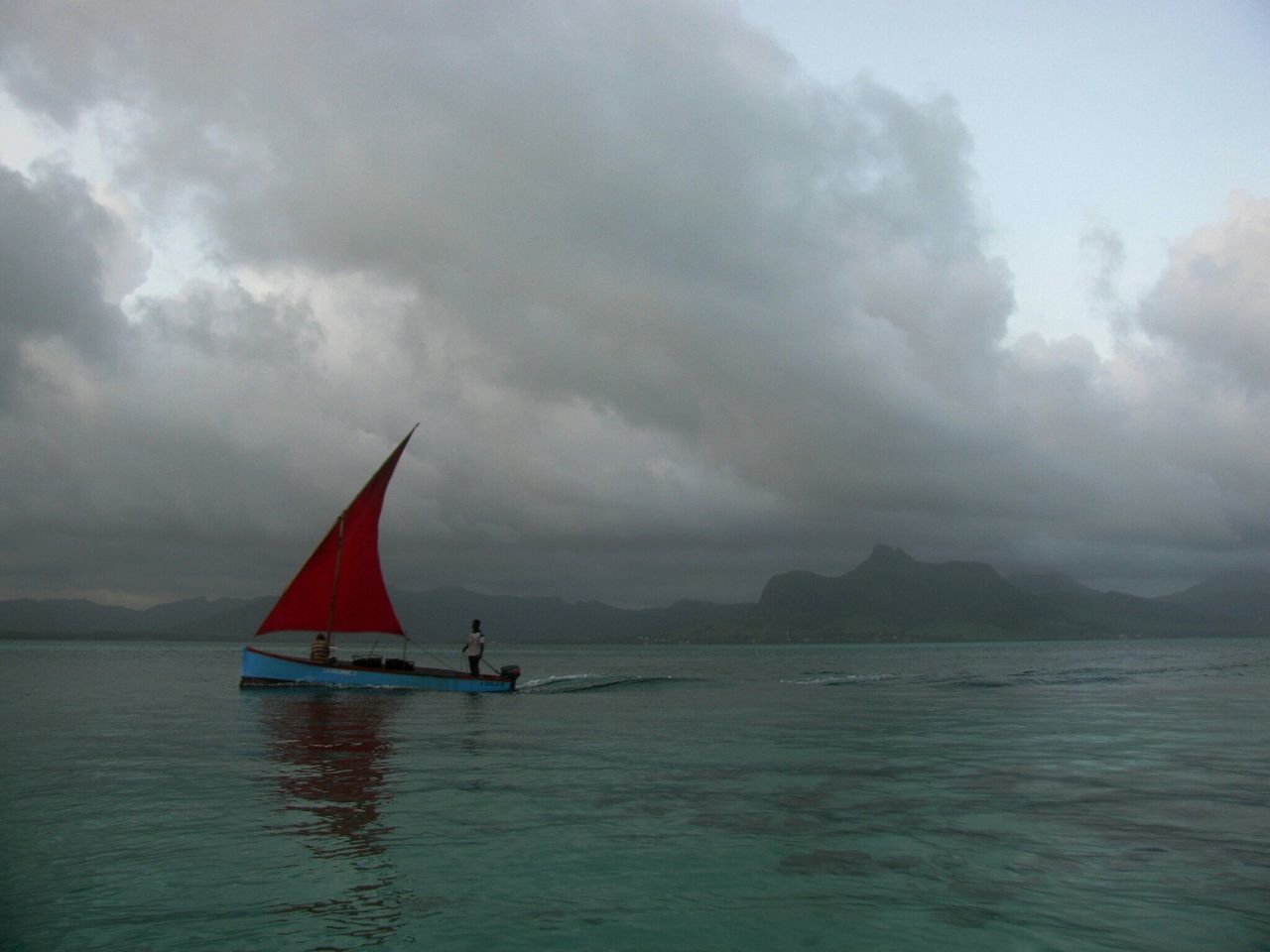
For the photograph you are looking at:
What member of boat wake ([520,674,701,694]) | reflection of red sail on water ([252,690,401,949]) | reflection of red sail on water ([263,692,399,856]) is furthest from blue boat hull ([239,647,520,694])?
reflection of red sail on water ([252,690,401,949])

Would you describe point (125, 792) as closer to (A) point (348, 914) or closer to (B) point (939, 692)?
(A) point (348, 914)

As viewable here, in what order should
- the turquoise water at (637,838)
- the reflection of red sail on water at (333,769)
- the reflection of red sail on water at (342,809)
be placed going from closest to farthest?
1. the turquoise water at (637,838)
2. the reflection of red sail on water at (342,809)
3. the reflection of red sail on water at (333,769)

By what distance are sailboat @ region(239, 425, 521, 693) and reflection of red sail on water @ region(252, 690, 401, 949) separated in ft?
33.9

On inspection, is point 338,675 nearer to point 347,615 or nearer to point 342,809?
point 347,615

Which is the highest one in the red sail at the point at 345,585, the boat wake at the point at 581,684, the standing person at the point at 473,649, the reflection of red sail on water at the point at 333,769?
the red sail at the point at 345,585

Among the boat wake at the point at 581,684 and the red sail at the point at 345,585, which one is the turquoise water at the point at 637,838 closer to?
the red sail at the point at 345,585

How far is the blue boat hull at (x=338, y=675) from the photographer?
46750 mm

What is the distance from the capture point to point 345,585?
48.6 meters

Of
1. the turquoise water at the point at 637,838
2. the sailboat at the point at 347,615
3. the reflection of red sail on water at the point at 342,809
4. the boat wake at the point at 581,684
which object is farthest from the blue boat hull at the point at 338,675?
the turquoise water at the point at 637,838

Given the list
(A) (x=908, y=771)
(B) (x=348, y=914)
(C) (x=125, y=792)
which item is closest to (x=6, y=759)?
(C) (x=125, y=792)

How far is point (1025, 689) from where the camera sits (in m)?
56.0

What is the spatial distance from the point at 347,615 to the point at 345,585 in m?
1.56

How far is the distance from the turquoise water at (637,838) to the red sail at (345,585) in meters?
16.6

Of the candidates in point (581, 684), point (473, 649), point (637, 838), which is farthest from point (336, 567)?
point (637, 838)
